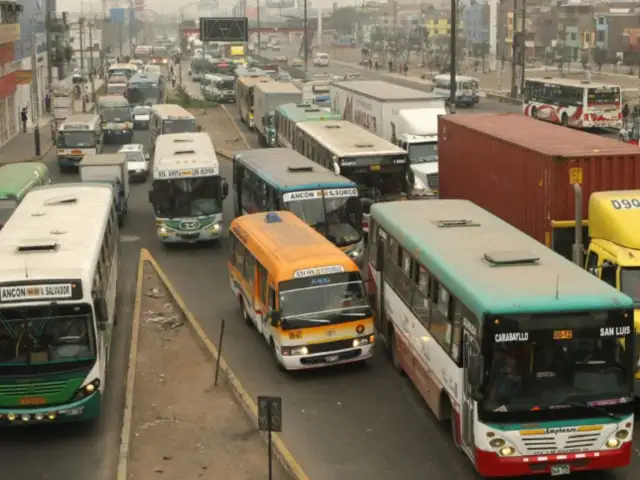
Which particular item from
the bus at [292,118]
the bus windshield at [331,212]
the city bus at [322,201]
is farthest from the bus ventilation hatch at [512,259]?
the bus at [292,118]

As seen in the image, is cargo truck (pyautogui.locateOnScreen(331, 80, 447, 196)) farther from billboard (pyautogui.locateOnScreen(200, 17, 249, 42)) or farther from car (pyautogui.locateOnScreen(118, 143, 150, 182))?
billboard (pyautogui.locateOnScreen(200, 17, 249, 42))

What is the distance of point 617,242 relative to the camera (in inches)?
633

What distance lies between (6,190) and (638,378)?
17.7 meters

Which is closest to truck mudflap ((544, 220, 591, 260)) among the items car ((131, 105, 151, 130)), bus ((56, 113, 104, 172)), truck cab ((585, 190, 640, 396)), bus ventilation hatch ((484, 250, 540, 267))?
truck cab ((585, 190, 640, 396))

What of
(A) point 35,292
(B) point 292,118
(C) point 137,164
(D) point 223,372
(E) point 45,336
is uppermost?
(B) point 292,118

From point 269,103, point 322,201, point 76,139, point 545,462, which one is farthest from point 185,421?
point 269,103

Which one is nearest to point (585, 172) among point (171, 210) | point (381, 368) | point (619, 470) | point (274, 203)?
point (381, 368)

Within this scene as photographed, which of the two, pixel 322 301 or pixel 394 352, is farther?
pixel 394 352

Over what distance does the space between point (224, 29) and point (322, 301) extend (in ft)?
214

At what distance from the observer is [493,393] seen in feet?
40.2

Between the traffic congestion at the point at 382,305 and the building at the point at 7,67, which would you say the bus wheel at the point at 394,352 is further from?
the building at the point at 7,67

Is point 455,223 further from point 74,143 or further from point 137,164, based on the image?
point 74,143

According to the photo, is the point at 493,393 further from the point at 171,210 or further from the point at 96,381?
the point at 171,210

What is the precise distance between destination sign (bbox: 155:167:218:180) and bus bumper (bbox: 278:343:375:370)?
446 inches
